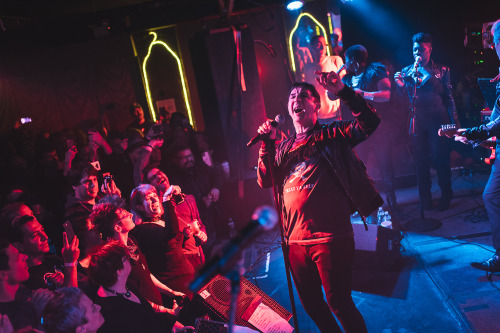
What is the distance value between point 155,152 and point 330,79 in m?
3.51

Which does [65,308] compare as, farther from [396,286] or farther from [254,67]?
[254,67]

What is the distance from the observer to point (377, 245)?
387cm

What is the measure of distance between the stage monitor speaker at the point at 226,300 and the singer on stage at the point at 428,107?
10.2 ft

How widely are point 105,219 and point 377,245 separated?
2.82 metres

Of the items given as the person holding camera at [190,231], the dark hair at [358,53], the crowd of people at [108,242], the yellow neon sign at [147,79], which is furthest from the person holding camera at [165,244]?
the yellow neon sign at [147,79]

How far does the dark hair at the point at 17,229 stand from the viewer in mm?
2965

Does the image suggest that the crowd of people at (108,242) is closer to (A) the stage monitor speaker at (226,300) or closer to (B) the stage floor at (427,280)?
(A) the stage monitor speaker at (226,300)

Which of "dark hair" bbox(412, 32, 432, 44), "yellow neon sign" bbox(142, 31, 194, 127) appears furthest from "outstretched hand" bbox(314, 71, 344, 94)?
"yellow neon sign" bbox(142, 31, 194, 127)

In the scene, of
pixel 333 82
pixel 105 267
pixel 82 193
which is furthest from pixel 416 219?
pixel 82 193

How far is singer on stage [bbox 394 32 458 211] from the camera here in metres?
4.87

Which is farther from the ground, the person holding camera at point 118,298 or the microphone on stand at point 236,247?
the microphone on stand at point 236,247

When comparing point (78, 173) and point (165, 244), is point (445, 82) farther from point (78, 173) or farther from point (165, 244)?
point (78, 173)

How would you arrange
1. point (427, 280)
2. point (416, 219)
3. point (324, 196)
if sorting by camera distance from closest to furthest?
point (324, 196) → point (427, 280) → point (416, 219)

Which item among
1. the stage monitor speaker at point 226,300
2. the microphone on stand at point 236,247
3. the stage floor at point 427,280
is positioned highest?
the microphone on stand at point 236,247
